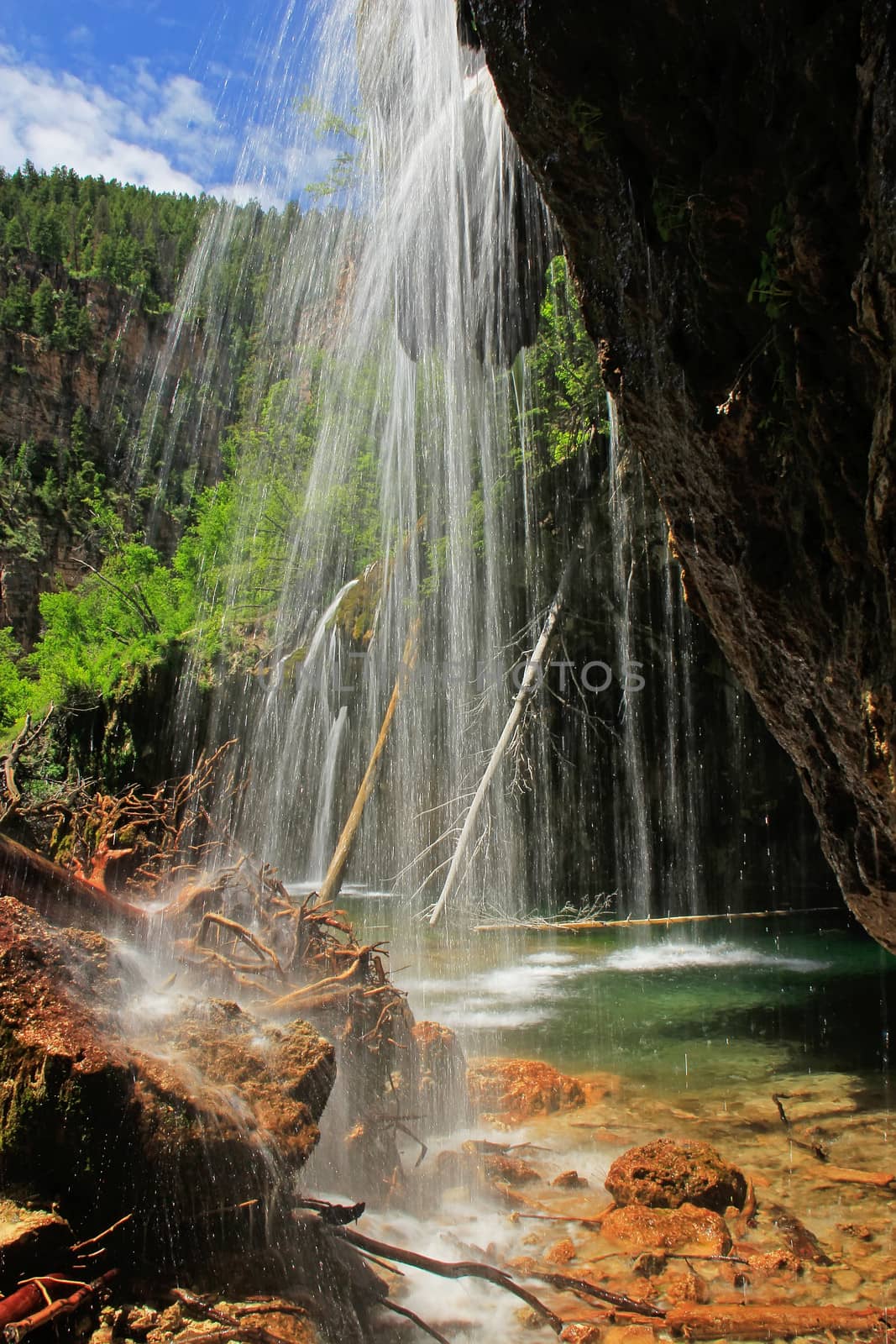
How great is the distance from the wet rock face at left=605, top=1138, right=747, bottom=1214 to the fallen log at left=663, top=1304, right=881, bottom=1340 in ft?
2.64

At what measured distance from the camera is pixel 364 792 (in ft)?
39.1

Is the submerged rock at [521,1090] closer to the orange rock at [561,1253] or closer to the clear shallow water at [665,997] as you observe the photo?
the clear shallow water at [665,997]

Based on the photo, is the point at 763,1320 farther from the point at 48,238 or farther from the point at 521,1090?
the point at 48,238

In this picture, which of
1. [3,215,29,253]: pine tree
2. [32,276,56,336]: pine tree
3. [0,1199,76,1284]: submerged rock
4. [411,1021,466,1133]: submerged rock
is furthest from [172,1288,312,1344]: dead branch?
[3,215,29,253]: pine tree

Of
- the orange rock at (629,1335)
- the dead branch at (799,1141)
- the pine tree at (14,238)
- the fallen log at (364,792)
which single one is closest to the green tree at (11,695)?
the fallen log at (364,792)

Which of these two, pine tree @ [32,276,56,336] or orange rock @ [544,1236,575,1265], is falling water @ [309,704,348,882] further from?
pine tree @ [32,276,56,336]

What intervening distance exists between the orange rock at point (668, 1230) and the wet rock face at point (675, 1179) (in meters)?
0.07

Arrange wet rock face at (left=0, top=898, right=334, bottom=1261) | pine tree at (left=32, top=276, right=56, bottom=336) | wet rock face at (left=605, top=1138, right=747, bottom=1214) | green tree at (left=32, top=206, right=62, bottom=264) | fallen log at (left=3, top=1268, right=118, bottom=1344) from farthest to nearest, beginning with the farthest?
green tree at (left=32, top=206, right=62, bottom=264) < pine tree at (left=32, top=276, right=56, bottom=336) < wet rock face at (left=605, top=1138, right=747, bottom=1214) < wet rock face at (left=0, top=898, right=334, bottom=1261) < fallen log at (left=3, top=1268, right=118, bottom=1344)

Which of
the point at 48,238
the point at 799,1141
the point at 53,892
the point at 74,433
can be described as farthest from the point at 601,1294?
the point at 48,238

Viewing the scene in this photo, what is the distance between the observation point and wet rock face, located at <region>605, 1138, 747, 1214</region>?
437 centimetres

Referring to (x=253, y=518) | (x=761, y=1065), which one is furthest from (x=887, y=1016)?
(x=253, y=518)

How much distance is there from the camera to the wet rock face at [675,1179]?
14.3ft

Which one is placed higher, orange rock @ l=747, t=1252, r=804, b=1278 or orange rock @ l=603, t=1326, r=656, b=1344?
orange rock @ l=603, t=1326, r=656, b=1344

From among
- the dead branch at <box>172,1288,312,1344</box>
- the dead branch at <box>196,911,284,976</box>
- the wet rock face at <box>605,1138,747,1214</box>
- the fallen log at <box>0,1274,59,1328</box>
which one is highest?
the dead branch at <box>196,911,284,976</box>
